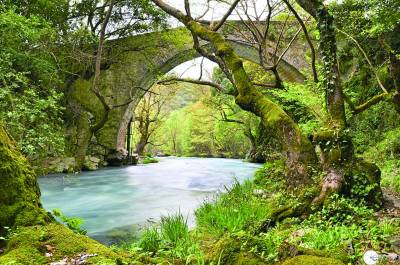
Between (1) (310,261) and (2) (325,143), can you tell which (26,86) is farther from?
(1) (310,261)

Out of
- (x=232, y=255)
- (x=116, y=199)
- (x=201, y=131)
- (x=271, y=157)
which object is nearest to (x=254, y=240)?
(x=232, y=255)

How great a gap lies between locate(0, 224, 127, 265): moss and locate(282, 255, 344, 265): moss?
108 cm

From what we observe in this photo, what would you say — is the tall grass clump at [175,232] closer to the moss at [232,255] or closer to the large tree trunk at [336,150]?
the large tree trunk at [336,150]

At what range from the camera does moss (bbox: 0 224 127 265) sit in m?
2.20

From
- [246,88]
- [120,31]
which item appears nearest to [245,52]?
[120,31]

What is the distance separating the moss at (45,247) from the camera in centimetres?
220

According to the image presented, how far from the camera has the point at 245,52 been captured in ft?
52.9

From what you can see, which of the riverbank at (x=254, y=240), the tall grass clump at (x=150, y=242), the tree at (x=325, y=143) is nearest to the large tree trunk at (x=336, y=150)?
the tree at (x=325, y=143)

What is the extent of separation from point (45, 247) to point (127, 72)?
14.5 m

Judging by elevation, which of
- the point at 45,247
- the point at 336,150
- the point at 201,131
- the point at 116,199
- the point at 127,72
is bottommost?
the point at 116,199

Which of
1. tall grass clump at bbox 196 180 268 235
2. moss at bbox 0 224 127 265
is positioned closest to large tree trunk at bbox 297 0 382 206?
tall grass clump at bbox 196 180 268 235

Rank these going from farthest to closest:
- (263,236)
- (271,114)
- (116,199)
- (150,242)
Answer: (116,199) → (271,114) → (150,242) → (263,236)

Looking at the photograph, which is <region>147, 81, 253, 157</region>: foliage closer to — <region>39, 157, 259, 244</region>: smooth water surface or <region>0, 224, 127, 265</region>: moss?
<region>39, 157, 259, 244</region>: smooth water surface

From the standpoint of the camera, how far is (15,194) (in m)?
2.65
